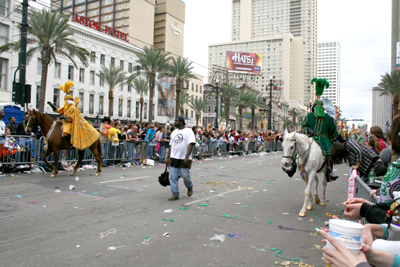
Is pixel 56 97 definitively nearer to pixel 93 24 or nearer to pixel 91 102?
pixel 91 102

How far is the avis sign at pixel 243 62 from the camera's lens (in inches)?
3514

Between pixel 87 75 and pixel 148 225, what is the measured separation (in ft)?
156

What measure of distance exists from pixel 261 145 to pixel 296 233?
2470 centimetres

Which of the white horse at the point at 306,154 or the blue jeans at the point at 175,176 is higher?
the white horse at the point at 306,154

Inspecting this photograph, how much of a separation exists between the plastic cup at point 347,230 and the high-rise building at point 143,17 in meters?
75.8

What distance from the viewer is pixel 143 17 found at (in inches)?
3152

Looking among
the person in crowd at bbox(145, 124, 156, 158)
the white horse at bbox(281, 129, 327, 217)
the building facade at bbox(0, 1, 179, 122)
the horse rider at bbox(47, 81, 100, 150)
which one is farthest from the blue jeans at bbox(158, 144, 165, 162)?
the building facade at bbox(0, 1, 179, 122)

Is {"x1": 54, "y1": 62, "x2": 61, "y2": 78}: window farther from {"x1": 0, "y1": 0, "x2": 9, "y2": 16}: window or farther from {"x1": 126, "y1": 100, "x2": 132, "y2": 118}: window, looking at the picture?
{"x1": 126, "y1": 100, "x2": 132, "y2": 118}: window

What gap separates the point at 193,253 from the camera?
408 centimetres

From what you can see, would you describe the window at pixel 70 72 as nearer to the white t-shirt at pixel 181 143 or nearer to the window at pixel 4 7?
the window at pixel 4 7

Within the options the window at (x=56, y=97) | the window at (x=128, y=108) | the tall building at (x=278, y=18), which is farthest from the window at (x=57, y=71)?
the tall building at (x=278, y=18)

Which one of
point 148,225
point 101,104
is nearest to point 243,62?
point 101,104

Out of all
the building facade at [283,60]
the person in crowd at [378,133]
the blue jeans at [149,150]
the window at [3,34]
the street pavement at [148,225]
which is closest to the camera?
the street pavement at [148,225]

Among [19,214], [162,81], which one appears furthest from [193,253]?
[162,81]
